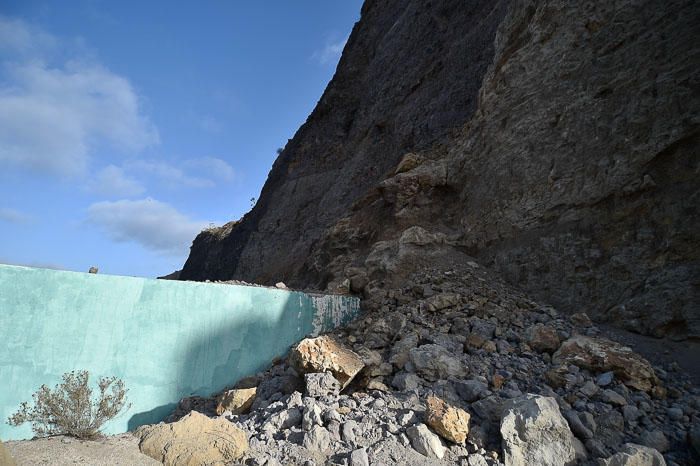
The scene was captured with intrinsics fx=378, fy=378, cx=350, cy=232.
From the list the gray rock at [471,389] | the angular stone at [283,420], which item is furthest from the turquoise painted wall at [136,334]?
the gray rock at [471,389]

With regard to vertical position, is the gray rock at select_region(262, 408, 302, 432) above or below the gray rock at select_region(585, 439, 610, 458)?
above

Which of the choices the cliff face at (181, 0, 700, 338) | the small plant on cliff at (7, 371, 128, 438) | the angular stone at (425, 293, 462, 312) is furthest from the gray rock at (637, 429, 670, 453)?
the small plant on cliff at (7, 371, 128, 438)

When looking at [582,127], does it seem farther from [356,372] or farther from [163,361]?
[163,361]

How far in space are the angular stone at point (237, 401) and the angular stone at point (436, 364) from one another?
72.3 inches

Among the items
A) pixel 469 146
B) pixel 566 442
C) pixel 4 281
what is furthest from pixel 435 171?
pixel 4 281

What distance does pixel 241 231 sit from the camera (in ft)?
62.5

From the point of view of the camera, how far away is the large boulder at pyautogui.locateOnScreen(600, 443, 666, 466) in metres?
2.58

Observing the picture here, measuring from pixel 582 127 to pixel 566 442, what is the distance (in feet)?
15.4

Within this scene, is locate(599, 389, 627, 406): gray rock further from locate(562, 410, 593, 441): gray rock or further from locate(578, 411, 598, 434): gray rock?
locate(562, 410, 593, 441): gray rock

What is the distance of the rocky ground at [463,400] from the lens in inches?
114

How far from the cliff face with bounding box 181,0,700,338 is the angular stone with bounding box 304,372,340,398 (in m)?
2.57

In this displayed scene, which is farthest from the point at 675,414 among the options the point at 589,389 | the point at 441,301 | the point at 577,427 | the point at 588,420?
the point at 441,301

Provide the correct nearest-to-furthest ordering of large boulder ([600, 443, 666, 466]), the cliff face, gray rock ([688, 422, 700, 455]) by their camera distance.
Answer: large boulder ([600, 443, 666, 466]) < gray rock ([688, 422, 700, 455]) < the cliff face

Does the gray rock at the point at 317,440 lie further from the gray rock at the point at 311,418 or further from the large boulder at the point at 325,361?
the large boulder at the point at 325,361
